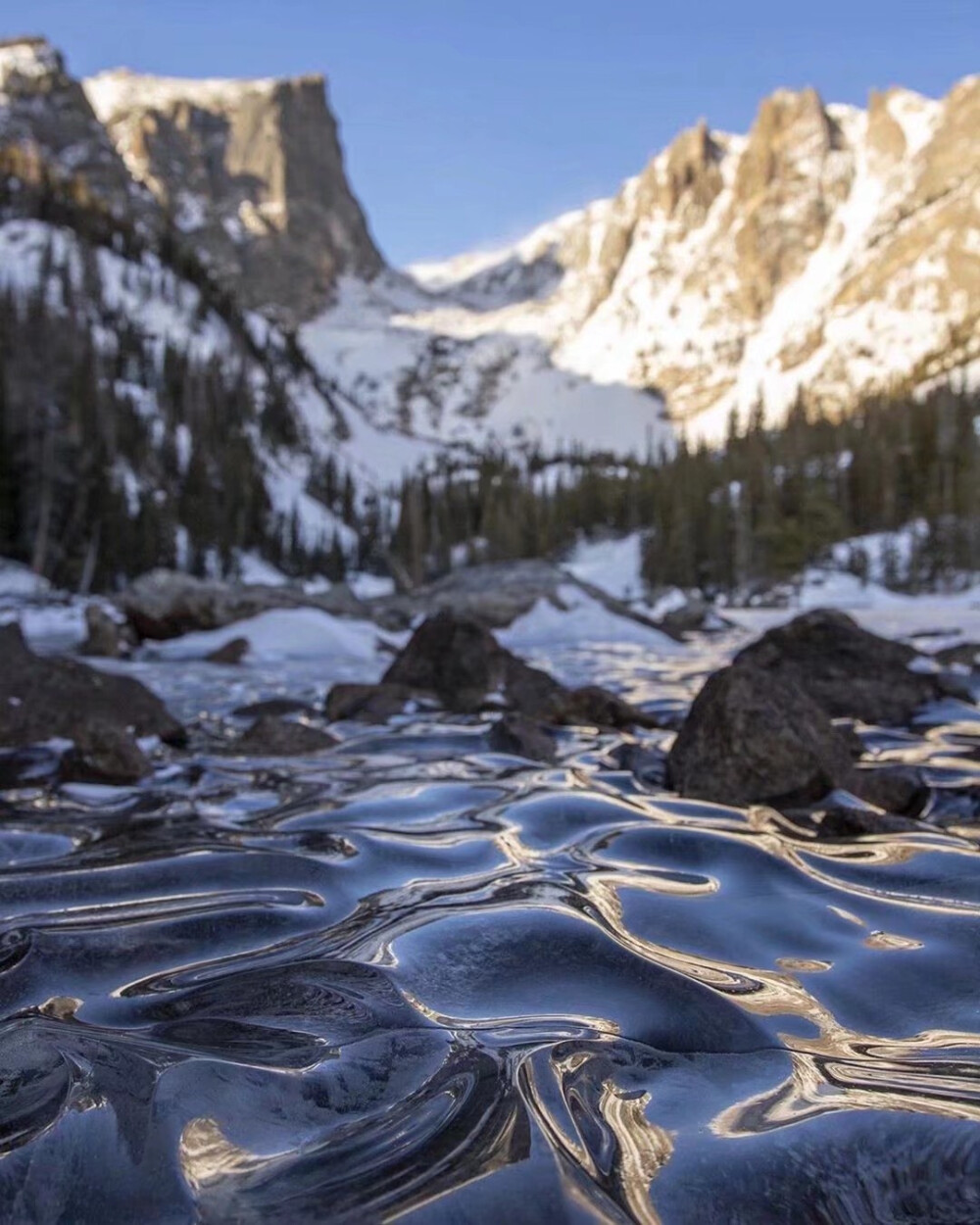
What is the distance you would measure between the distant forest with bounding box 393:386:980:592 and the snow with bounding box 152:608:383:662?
40.3 meters

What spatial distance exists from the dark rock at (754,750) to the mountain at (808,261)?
122270 millimetres

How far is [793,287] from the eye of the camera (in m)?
172

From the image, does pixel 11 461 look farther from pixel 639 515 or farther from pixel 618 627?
pixel 639 515

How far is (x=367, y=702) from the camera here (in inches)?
269

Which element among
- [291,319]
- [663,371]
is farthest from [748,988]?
[291,319]

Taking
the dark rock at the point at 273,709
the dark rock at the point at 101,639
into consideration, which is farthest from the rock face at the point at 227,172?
the dark rock at the point at 273,709

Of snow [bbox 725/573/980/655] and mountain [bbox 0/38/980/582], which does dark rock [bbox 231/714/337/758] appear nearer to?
snow [bbox 725/573/980/655]

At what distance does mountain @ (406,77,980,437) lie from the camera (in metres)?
124

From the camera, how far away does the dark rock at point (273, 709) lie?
7.06 m

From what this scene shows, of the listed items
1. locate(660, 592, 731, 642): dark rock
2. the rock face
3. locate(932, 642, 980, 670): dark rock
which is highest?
the rock face

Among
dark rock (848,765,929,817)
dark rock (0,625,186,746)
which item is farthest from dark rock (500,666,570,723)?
dark rock (848,765,929,817)

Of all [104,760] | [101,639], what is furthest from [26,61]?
[104,760]

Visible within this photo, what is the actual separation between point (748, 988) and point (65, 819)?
9.04 feet

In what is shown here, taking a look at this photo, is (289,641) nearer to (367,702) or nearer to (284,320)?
(367,702)
